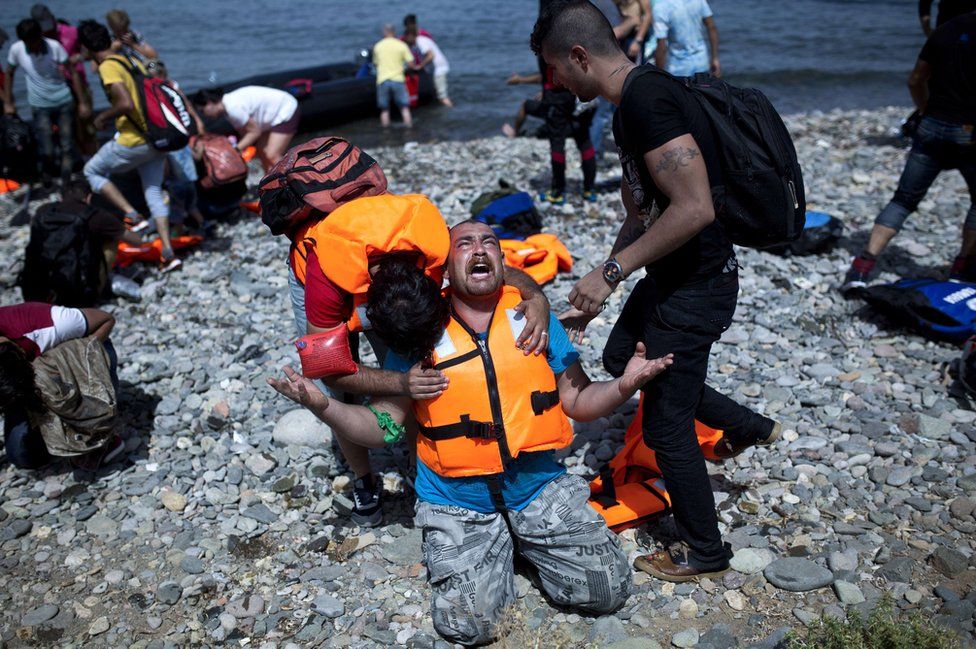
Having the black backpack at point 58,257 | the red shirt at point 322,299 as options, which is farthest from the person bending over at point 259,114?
the red shirt at point 322,299

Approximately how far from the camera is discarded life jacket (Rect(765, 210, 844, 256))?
679 centimetres

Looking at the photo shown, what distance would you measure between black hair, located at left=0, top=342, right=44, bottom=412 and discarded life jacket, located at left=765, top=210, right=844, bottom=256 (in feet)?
19.2

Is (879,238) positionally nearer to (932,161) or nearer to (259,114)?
(932,161)

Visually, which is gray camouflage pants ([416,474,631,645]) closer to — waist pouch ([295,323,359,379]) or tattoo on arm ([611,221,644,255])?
waist pouch ([295,323,359,379])

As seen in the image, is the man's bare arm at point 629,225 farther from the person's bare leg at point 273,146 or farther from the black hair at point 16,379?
the person's bare leg at point 273,146

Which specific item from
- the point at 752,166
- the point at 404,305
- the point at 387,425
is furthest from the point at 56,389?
the point at 752,166

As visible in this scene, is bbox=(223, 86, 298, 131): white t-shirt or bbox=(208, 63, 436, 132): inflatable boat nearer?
bbox=(223, 86, 298, 131): white t-shirt

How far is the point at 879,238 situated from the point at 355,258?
14.9ft

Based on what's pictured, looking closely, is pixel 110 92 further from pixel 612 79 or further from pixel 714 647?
pixel 714 647

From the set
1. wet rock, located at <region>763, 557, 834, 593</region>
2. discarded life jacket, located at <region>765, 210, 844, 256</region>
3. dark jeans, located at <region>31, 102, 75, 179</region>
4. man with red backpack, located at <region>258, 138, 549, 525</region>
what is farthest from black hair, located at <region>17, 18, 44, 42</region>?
wet rock, located at <region>763, 557, 834, 593</region>

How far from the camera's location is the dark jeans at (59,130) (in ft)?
34.1

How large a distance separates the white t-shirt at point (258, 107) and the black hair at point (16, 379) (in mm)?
4525

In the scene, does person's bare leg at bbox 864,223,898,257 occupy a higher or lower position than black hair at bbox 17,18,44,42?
lower

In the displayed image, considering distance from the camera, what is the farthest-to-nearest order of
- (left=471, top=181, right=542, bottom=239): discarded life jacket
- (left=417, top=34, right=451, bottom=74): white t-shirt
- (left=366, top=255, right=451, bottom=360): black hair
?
(left=417, top=34, right=451, bottom=74): white t-shirt < (left=471, top=181, right=542, bottom=239): discarded life jacket < (left=366, top=255, right=451, bottom=360): black hair
